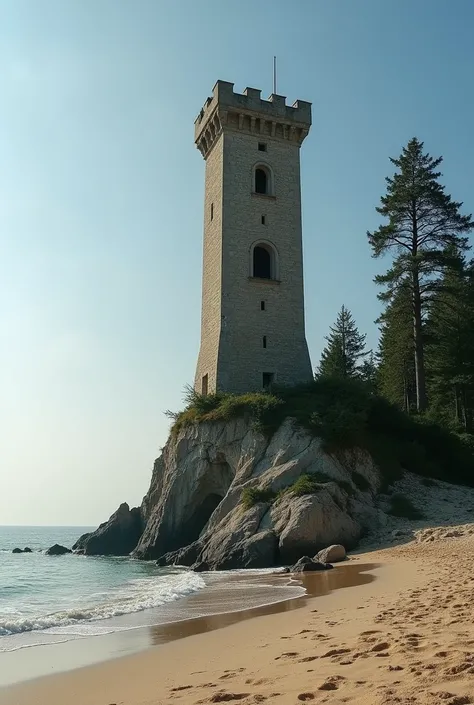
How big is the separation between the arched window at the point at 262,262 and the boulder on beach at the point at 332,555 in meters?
15.6

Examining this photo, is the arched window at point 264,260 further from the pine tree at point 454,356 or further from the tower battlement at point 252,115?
the pine tree at point 454,356

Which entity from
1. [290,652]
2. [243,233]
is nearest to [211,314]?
[243,233]

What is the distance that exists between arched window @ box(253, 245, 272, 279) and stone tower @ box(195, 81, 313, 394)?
48 millimetres

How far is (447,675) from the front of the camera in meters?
4.34

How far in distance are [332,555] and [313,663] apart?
37.7 feet

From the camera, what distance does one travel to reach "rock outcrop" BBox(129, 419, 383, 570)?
60.0ft

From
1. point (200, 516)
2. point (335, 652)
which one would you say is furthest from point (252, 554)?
point (335, 652)

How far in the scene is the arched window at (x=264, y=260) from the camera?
2964 centimetres

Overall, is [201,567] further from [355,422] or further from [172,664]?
[172,664]

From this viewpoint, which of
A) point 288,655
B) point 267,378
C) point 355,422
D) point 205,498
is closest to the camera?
point 288,655

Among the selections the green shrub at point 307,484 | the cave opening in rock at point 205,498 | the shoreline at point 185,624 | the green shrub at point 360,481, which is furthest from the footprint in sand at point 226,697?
the cave opening in rock at point 205,498

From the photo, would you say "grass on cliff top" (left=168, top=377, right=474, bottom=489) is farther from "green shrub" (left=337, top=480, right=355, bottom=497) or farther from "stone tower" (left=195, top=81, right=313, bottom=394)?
"stone tower" (left=195, top=81, right=313, bottom=394)

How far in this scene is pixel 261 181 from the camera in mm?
31312

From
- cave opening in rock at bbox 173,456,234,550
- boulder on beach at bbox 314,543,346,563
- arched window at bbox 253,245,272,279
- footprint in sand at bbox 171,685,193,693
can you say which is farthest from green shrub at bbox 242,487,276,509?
footprint in sand at bbox 171,685,193,693
